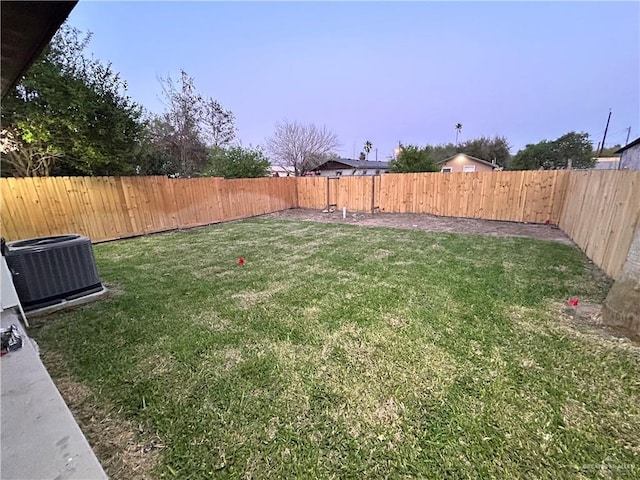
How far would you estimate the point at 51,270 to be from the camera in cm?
311

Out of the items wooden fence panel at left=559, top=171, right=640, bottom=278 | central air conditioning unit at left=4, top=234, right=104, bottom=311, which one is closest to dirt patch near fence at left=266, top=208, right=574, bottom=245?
wooden fence panel at left=559, top=171, right=640, bottom=278

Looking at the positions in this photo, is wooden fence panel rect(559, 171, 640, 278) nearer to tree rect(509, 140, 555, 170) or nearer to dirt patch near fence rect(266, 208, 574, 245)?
dirt patch near fence rect(266, 208, 574, 245)

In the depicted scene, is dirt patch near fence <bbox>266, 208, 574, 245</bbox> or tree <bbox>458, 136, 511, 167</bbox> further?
tree <bbox>458, 136, 511, 167</bbox>

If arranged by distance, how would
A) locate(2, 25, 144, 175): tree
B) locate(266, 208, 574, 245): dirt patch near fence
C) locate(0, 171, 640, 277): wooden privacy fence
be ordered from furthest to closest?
locate(266, 208, 574, 245): dirt patch near fence, locate(2, 25, 144, 175): tree, locate(0, 171, 640, 277): wooden privacy fence

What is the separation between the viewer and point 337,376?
77.7 inches

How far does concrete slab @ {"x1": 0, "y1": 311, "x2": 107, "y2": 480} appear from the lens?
3.47 feet

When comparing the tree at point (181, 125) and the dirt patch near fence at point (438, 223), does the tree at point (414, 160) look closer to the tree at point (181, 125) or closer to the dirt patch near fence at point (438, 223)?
the dirt patch near fence at point (438, 223)

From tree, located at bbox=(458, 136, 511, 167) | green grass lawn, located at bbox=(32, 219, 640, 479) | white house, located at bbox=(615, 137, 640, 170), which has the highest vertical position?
tree, located at bbox=(458, 136, 511, 167)

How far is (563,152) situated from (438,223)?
24312 mm

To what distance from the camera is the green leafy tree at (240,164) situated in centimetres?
1220

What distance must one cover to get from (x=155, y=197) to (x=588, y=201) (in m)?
10.0

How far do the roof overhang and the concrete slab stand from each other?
2.04m

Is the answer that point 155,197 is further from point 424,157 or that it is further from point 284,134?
point 284,134

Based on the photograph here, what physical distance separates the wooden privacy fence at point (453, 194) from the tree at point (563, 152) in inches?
806
